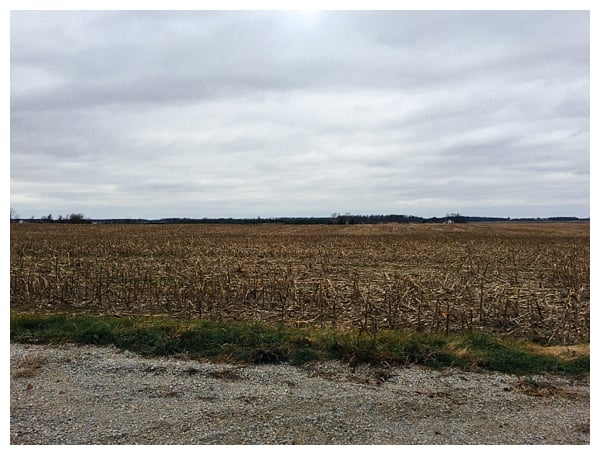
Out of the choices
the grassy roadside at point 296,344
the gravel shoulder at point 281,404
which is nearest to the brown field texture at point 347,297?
the grassy roadside at point 296,344

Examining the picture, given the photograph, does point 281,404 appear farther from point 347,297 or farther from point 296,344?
point 347,297

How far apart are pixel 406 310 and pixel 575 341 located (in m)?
3.67

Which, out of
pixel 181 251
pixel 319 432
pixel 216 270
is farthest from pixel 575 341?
pixel 181 251

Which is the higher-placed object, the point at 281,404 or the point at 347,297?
the point at 347,297

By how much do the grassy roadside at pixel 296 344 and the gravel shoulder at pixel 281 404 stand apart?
32cm

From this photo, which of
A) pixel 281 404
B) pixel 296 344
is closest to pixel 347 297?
pixel 296 344

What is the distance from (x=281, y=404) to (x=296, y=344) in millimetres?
2114

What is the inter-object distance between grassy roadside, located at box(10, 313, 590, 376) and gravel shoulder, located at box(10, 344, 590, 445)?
1.04ft

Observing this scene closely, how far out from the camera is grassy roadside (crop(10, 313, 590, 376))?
6.67 meters

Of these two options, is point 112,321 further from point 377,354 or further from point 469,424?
point 469,424

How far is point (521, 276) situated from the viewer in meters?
17.6

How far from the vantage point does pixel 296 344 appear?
286 inches

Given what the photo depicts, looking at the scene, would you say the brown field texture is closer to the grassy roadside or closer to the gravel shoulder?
the grassy roadside

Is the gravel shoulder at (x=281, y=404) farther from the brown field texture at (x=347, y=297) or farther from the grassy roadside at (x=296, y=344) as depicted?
the brown field texture at (x=347, y=297)
